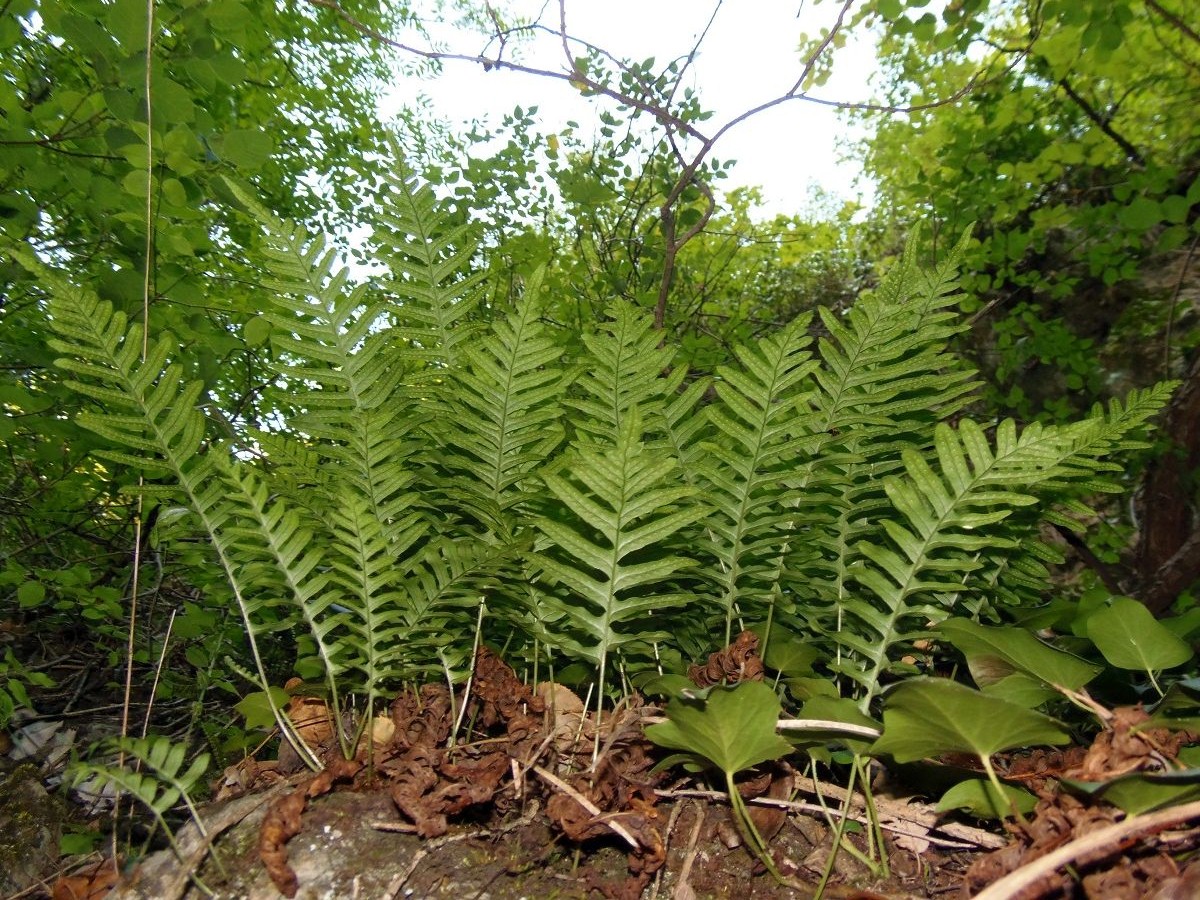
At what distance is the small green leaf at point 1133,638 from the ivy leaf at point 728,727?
0.26 m

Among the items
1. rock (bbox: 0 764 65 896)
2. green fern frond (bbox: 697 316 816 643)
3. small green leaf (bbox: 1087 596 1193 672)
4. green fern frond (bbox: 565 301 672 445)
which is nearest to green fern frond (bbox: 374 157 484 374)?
green fern frond (bbox: 565 301 672 445)

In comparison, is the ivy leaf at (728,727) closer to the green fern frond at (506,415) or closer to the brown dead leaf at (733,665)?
the brown dead leaf at (733,665)

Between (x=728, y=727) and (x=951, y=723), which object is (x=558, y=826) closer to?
(x=728, y=727)

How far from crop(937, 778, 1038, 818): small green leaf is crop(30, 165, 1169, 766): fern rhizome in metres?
0.09

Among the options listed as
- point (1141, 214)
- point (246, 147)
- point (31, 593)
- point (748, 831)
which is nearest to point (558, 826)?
point (748, 831)

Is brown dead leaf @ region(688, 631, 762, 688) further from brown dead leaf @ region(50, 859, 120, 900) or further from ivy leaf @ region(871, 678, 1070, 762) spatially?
brown dead leaf @ region(50, 859, 120, 900)

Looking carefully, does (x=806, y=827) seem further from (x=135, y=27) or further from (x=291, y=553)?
(x=135, y=27)

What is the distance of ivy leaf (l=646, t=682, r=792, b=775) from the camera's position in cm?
48

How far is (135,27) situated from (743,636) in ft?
3.54

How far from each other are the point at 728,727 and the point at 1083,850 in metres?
0.20

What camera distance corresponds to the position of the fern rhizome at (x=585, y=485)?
0.56 meters

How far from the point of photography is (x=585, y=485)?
0.61 meters

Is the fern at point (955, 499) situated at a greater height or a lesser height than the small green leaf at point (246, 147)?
lesser

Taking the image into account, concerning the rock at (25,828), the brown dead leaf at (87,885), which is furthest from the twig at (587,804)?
the rock at (25,828)
